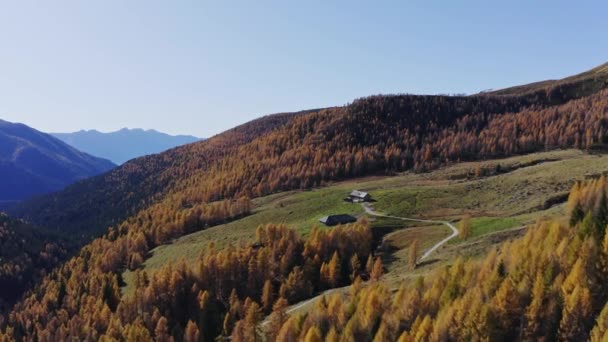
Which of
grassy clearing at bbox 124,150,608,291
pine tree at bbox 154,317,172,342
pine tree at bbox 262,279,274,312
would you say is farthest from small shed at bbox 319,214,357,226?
pine tree at bbox 154,317,172,342

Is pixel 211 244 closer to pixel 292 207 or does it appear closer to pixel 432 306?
pixel 292 207

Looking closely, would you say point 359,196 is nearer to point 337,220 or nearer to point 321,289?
point 337,220

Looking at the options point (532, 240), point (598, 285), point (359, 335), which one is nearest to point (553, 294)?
point (598, 285)

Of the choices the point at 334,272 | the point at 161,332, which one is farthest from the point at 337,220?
the point at 161,332

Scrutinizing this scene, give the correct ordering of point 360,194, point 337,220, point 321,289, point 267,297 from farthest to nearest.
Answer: point 360,194 → point 337,220 → point 321,289 → point 267,297

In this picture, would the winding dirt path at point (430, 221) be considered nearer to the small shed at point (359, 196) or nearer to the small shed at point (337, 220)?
the small shed at point (337, 220)

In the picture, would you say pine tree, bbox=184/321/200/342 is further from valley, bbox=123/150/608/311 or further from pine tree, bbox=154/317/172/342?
valley, bbox=123/150/608/311
